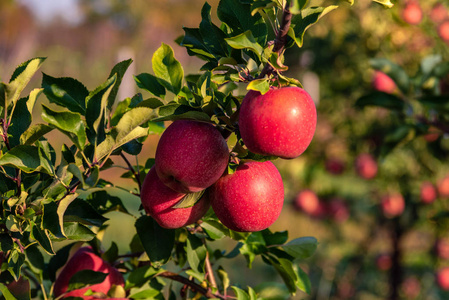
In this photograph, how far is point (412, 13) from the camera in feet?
7.67

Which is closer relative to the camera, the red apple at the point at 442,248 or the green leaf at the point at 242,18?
the green leaf at the point at 242,18

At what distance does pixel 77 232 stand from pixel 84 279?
0.15 meters

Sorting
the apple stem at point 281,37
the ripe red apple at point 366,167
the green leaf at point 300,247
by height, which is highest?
the apple stem at point 281,37

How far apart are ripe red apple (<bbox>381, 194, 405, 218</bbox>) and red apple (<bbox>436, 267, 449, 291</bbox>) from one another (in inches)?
16.2

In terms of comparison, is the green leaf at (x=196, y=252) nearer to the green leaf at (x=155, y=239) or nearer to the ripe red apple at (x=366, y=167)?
the green leaf at (x=155, y=239)

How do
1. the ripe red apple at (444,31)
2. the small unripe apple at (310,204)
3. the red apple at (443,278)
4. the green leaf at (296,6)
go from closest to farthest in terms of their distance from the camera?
1. the green leaf at (296,6)
2. the ripe red apple at (444,31)
3. the red apple at (443,278)
4. the small unripe apple at (310,204)

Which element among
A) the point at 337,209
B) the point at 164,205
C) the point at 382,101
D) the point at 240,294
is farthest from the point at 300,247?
the point at 337,209

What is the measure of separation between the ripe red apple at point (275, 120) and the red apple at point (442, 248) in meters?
2.32

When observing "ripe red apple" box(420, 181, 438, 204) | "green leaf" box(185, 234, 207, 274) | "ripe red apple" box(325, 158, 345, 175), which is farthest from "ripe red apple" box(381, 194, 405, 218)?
"green leaf" box(185, 234, 207, 274)

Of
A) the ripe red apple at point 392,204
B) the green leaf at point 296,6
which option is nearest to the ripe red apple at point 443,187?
the ripe red apple at point 392,204

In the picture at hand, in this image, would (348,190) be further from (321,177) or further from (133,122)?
(133,122)

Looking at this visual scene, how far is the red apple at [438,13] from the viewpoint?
7.82 ft

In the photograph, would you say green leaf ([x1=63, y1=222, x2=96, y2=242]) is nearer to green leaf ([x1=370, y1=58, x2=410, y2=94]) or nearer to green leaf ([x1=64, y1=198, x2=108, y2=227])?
green leaf ([x1=64, y1=198, x2=108, y2=227])

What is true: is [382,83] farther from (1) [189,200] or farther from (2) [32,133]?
(2) [32,133]
